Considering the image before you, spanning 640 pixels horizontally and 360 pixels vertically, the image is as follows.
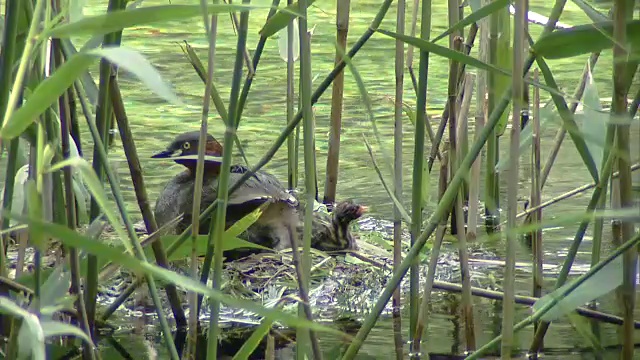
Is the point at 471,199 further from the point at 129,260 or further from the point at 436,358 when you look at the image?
the point at 129,260

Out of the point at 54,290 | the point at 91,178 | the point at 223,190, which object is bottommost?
the point at 54,290

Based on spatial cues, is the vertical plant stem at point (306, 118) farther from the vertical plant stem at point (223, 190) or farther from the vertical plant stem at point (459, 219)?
the vertical plant stem at point (459, 219)

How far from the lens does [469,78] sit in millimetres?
3004

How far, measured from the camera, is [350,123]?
5.20m

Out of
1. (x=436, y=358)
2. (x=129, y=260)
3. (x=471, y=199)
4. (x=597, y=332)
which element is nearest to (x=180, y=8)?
(x=129, y=260)

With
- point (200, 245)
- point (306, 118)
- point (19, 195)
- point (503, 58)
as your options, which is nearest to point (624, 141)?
point (503, 58)

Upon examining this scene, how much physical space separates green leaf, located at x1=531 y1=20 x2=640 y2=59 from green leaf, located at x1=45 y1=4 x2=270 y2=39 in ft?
1.63

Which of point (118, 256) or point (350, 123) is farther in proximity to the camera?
point (350, 123)

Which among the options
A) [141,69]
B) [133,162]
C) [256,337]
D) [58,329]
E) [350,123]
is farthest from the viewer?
[350,123]

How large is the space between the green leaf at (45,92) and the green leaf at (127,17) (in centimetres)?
4

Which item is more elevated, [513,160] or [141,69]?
[141,69]

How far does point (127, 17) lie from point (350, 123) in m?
3.86

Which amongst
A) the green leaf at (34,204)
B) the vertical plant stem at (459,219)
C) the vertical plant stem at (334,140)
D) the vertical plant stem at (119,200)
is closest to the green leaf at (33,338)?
the green leaf at (34,204)

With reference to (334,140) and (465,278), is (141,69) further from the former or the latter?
(334,140)
